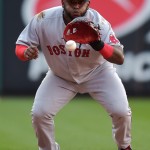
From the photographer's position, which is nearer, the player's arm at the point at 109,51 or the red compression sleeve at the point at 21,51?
the player's arm at the point at 109,51

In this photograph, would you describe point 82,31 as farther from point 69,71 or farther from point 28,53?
point 69,71

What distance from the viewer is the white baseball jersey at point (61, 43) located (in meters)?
6.72

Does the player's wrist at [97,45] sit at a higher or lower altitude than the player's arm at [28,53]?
higher

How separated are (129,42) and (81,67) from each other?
6.15 metres

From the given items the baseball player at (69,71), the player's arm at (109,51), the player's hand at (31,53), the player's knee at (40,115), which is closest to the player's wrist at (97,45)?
the player's arm at (109,51)

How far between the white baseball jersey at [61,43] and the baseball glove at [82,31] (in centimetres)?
37

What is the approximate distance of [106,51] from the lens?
633 cm

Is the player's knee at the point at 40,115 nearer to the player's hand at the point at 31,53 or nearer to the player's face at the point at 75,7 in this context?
the player's hand at the point at 31,53

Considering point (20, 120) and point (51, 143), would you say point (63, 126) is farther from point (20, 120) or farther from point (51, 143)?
point (51, 143)

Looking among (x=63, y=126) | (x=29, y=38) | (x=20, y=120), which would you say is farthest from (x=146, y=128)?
(x=29, y=38)

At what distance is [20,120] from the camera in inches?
408

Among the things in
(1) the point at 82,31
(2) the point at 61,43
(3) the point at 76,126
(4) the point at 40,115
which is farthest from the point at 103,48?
(3) the point at 76,126

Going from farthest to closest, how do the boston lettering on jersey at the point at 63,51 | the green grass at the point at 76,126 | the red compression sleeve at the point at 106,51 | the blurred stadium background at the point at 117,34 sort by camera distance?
the blurred stadium background at the point at 117,34 < the green grass at the point at 76,126 < the boston lettering on jersey at the point at 63,51 < the red compression sleeve at the point at 106,51

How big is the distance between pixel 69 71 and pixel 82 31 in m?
0.74
